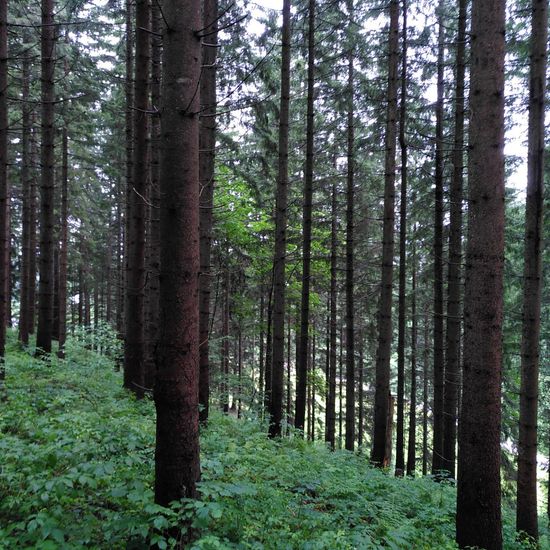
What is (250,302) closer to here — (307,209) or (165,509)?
(307,209)

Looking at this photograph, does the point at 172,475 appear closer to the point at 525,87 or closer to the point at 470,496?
the point at 470,496

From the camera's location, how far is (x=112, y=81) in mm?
15602

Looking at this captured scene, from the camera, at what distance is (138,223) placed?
949 centimetres

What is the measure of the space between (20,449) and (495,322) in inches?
218

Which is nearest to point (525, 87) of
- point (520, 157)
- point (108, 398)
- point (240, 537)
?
point (520, 157)

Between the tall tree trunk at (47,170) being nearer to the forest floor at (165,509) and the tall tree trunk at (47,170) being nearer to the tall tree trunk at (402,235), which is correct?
the forest floor at (165,509)

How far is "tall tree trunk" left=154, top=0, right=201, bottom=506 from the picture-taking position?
369 centimetres

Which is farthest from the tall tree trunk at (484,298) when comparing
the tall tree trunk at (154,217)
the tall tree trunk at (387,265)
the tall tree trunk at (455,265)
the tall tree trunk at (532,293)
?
the tall tree trunk at (154,217)

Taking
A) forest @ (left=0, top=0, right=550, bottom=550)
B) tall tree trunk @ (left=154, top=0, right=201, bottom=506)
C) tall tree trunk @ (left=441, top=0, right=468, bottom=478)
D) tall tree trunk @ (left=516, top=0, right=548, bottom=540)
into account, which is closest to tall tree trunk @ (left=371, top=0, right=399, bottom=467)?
forest @ (left=0, top=0, right=550, bottom=550)

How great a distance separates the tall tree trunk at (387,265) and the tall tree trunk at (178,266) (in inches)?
297

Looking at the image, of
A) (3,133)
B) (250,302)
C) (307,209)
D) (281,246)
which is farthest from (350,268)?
(3,133)

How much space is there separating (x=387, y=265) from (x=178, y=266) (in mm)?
7863

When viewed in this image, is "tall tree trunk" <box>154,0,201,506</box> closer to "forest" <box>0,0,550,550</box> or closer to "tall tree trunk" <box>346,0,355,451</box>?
"forest" <box>0,0,550,550</box>

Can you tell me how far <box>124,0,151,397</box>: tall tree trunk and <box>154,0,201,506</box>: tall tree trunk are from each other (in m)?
5.20
